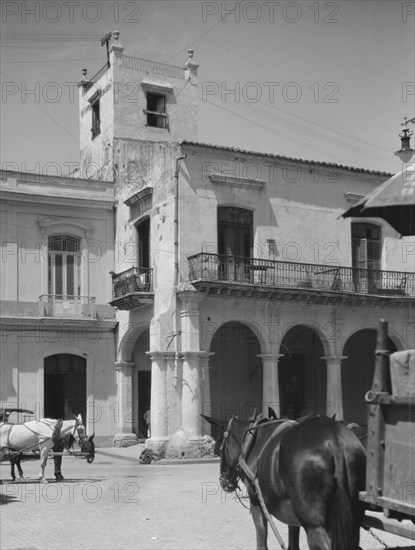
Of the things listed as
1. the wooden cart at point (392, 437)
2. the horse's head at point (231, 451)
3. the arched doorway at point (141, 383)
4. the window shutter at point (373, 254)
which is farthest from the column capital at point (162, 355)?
the wooden cart at point (392, 437)

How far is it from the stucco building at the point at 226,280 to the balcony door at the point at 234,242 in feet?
0.15

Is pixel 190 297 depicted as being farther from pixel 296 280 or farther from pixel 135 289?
pixel 296 280

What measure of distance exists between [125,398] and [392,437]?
71.4 feet

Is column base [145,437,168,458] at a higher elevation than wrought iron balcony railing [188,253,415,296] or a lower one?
lower

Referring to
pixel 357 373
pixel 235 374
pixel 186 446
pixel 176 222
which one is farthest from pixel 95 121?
pixel 186 446

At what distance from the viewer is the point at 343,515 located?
649cm

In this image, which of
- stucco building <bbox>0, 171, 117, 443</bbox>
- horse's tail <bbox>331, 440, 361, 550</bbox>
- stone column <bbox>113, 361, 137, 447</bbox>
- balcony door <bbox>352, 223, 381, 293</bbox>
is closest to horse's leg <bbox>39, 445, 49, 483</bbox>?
stucco building <bbox>0, 171, 117, 443</bbox>

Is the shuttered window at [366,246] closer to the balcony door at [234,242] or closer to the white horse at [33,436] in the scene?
the balcony door at [234,242]

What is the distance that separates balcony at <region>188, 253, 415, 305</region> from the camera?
76.2 feet

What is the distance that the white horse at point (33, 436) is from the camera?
54.7ft

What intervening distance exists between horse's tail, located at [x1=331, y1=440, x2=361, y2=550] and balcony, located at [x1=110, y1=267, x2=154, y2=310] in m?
18.1

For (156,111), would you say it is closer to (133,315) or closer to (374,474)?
(133,315)

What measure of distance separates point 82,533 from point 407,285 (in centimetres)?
1849

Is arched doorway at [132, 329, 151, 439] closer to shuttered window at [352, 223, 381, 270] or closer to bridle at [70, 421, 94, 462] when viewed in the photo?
shuttered window at [352, 223, 381, 270]
